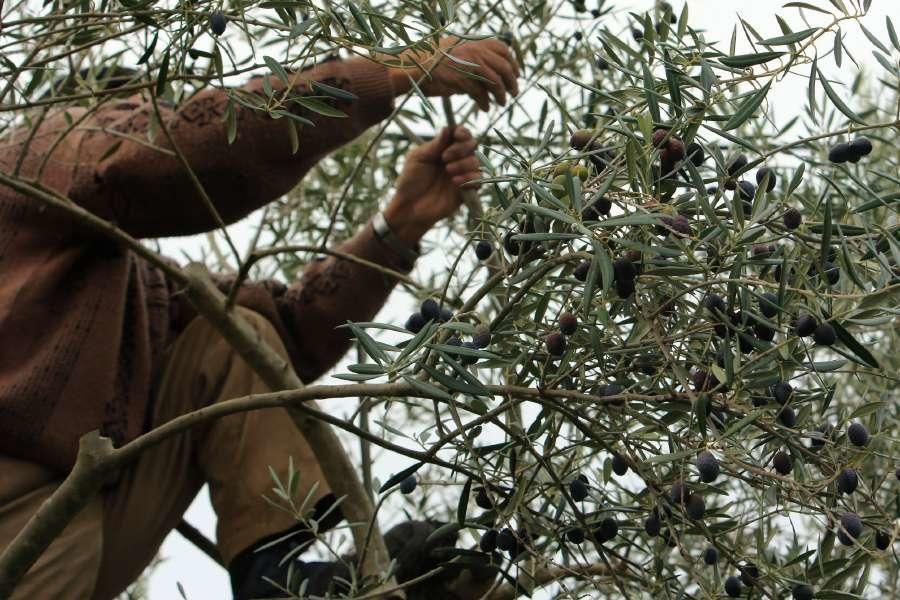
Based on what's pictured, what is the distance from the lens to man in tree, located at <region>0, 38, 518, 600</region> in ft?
7.73

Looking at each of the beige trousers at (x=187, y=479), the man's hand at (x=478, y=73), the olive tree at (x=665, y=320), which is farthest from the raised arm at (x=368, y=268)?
the olive tree at (x=665, y=320)

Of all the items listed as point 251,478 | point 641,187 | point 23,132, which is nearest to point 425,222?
point 251,478

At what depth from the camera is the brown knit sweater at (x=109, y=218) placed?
2.37 metres

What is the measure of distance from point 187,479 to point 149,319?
1.12ft

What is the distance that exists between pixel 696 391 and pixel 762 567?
318 millimetres

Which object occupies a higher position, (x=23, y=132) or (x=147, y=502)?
(x=23, y=132)

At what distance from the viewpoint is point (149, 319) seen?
9.04ft

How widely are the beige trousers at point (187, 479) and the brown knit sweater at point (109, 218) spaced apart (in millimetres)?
71

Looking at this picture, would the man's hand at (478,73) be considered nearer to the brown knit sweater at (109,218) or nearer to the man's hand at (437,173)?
the brown knit sweater at (109,218)

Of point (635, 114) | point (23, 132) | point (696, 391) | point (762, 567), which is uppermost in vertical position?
point (23, 132)

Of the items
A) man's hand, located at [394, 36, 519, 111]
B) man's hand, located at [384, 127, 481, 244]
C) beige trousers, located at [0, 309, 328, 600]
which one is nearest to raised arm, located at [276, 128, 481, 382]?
man's hand, located at [384, 127, 481, 244]

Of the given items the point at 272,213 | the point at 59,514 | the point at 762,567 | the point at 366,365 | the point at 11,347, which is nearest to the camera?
the point at 366,365

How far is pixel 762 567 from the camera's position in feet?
5.38

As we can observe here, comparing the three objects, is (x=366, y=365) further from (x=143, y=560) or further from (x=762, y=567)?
(x=143, y=560)
